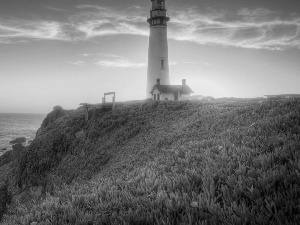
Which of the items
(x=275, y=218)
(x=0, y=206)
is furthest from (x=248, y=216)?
(x=0, y=206)

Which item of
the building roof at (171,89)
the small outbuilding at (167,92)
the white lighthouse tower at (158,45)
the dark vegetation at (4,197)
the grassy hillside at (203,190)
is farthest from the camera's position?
the building roof at (171,89)

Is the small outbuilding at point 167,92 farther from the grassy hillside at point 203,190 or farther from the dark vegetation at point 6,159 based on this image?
the dark vegetation at point 6,159

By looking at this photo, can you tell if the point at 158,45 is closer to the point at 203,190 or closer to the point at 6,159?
the point at 6,159

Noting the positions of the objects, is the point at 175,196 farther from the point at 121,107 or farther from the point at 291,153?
the point at 121,107

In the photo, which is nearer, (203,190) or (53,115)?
(203,190)

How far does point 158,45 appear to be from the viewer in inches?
1532

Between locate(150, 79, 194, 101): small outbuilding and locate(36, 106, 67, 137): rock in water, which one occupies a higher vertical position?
locate(150, 79, 194, 101): small outbuilding

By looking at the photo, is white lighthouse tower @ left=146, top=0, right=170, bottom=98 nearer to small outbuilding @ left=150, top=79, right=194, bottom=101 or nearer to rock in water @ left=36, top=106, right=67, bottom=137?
small outbuilding @ left=150, top=79, right=194, bottom=101

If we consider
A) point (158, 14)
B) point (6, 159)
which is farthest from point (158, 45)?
point (6, 159)

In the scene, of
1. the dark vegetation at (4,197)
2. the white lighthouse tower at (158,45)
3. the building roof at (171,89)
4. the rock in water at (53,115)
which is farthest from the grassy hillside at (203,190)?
the rock in water at (53,115)

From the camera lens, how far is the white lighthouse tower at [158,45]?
3844cm

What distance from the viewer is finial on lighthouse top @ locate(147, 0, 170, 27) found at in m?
38.1

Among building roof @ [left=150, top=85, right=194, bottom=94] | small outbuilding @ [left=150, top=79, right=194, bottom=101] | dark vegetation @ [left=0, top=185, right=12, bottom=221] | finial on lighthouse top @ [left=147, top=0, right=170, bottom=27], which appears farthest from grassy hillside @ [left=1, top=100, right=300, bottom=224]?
finial on lighthouse top @ [left=147, top=0, right=170, bottom=27]

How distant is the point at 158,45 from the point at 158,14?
17.6 feet
